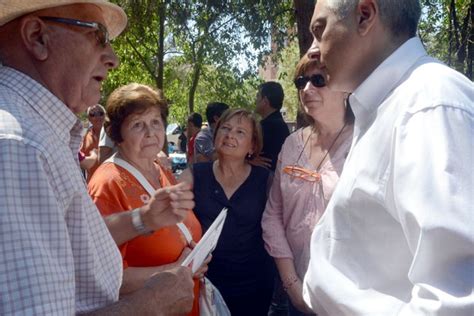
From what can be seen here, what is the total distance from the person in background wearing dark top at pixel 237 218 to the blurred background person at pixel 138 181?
0.34 metres

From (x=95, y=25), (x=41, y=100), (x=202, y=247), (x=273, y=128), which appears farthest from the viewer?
(x=273, y=128)

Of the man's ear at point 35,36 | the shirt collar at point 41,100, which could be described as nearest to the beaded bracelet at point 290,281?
the shirt collar at point 41,100

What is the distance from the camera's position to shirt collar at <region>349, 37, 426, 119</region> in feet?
4.75

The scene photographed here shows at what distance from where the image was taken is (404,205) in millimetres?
1167

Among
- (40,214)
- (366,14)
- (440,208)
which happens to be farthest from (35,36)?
(440,208)

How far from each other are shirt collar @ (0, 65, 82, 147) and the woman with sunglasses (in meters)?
1.77

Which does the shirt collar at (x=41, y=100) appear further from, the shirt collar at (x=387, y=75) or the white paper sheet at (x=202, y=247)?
the shirt collar at (x=387, y=75)

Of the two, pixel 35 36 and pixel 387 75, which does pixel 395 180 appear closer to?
pixel 387 75

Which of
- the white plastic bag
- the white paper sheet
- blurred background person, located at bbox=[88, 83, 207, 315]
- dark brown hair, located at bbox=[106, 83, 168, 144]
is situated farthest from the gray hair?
the white plastic bag

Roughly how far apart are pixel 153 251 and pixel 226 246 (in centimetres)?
82

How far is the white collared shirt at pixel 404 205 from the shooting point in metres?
1.09

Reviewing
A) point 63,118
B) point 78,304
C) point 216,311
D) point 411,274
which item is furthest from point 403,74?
point 216,311

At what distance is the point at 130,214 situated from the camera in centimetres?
234

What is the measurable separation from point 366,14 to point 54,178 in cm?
103
